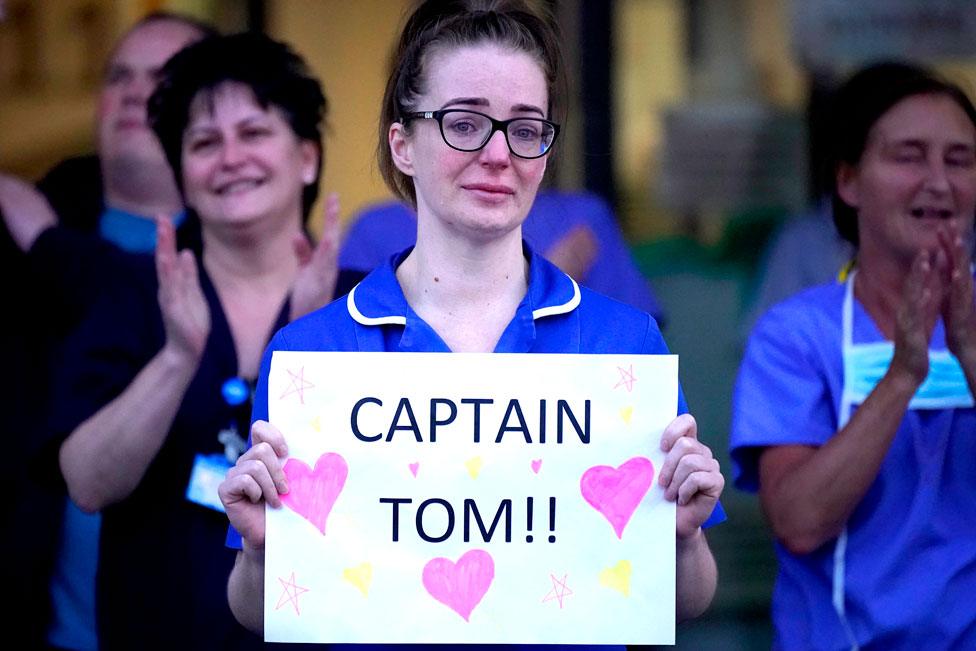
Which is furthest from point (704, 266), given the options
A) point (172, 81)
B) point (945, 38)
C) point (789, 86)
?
point (172, 81)

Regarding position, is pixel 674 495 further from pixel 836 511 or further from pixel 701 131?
pixel 701 131

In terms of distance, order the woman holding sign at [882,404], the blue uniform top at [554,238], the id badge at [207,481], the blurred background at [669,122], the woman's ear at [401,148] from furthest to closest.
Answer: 1. the blurred background at [669,122]
2. the blue uniform top at [554,238]
3. the id badge at [207,481]
4. the woman holding sign at [882,404]
5. the woman's ear at [401,148]

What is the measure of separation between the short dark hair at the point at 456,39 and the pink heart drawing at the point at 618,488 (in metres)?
0.52

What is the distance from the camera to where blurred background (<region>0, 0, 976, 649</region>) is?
489cm

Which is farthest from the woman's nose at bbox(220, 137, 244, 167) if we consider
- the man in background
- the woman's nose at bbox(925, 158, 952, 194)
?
the woman's nose at bbox(925, 158, 952, 194)

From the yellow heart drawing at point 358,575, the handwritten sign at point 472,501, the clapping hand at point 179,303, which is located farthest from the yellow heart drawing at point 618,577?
the clapping hand at point 179,303

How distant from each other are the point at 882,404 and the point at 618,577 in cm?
72

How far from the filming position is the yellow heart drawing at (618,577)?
1999 millimetres

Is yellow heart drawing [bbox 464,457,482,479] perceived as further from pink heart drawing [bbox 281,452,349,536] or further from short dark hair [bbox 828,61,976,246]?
short dark hair [bbox 828,61,976,246]

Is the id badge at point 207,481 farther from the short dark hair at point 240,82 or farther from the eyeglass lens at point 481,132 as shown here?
the eyeglass lens at point 481,132

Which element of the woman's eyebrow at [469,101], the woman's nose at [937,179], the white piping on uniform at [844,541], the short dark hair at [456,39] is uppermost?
the short dark hair at [456,39]

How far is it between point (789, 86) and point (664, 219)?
0.63 meters

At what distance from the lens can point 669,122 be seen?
4.98 m

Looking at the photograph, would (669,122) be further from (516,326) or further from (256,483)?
(256,483)
